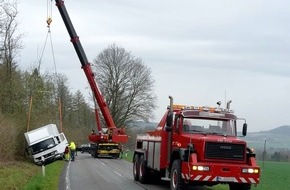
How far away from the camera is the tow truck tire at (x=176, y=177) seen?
1559cm

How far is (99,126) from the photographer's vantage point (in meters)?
46.7

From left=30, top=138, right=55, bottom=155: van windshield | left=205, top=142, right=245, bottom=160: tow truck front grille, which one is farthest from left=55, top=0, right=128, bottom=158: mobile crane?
left=205, top=142, right=245, bottom=160: tow truck front grille

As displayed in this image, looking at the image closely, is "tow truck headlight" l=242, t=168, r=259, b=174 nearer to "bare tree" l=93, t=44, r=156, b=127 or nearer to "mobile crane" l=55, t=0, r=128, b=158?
"mobile crane" l=55, t=0, r=128, b=158

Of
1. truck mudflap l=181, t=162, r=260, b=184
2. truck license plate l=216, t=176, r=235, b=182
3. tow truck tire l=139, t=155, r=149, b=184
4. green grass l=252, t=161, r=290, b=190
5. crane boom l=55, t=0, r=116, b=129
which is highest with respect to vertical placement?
crane boom l=55, t=0, r=116, b=129

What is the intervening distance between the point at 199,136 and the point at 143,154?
16.9ft

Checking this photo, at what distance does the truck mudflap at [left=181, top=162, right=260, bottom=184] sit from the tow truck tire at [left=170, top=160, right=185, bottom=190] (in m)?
0.26

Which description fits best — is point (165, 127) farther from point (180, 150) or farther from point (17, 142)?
point (17, 142)

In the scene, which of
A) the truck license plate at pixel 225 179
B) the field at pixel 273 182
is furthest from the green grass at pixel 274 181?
the truck license plate at pixel 225 179

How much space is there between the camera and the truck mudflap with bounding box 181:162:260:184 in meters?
15.0

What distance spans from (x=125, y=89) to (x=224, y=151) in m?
50.6

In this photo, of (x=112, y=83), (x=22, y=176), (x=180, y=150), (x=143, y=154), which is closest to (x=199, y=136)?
(x=180, y=150)

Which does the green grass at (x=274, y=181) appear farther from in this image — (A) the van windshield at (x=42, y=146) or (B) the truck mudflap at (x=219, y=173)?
(A) the van windshield at (x=42, y=146)

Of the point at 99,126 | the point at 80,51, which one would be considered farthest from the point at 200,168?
the point at 99,126

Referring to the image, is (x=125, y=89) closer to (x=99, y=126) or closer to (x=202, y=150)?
(x=99, y=126)
